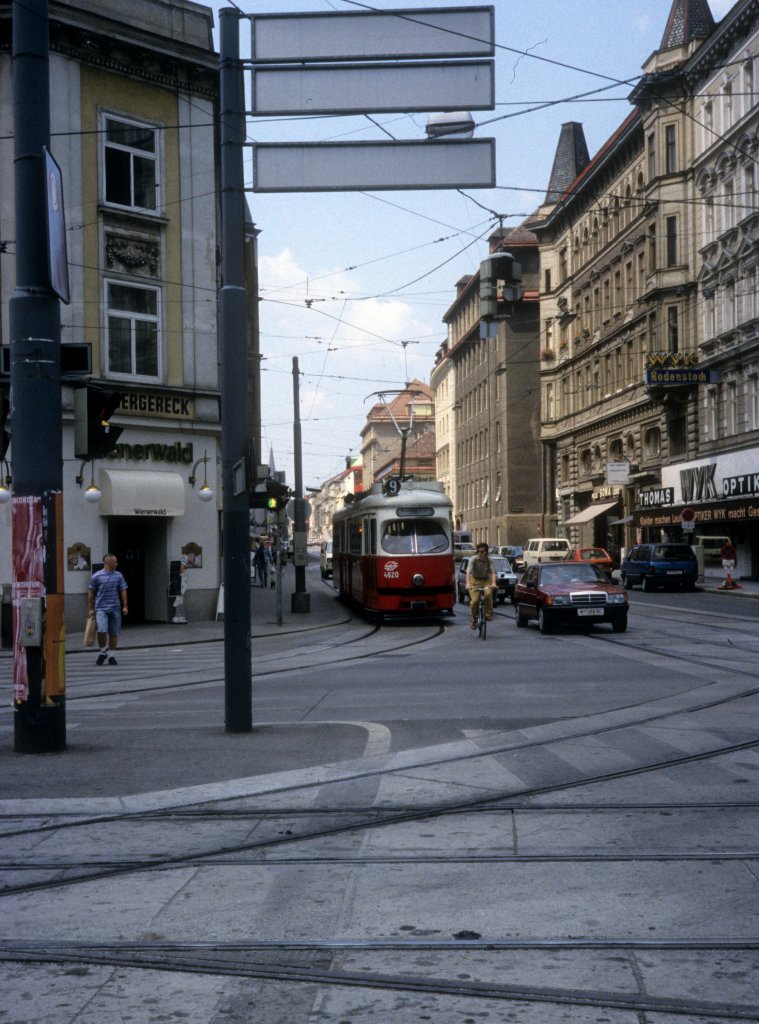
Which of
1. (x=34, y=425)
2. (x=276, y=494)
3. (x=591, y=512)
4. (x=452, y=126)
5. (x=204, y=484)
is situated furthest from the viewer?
(x=591, y=512)

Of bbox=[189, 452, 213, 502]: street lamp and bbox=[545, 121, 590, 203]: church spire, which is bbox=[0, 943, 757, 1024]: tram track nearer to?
bbox=[189, 452, 213, 502]: street lamp

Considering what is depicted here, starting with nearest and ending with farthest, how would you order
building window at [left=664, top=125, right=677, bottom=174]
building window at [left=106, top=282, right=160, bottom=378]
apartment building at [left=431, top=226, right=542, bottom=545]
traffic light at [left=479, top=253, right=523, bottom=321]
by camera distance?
traffic light at [left=479, top=253, right=523, bottom=321] → building window at [left=106, top=282, right=160, bottom=378] → building window at [left=664, top=125, right=677, bottom=174] → apartment building at [left=431, top=226, right=542, bottom=545]

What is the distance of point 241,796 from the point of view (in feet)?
27.1

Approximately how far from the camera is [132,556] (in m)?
30.7

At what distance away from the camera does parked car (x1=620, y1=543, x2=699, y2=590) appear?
44.4 m

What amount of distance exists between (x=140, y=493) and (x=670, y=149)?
3509 cm

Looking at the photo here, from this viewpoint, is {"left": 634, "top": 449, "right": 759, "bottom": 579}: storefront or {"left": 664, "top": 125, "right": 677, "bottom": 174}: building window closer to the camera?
{"left": 634, "top": 449, "right": 759, "bottom": 579}: storefront

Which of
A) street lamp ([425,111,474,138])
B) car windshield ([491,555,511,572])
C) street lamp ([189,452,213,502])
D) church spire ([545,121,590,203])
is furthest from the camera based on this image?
church spire ([545,121,590,203])

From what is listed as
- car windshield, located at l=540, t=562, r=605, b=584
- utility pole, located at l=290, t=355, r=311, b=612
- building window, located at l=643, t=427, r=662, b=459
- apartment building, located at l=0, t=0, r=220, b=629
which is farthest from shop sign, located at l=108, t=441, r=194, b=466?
building window, located at l=643, t=427, r=662, b=459

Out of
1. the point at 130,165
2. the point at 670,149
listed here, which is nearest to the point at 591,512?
the point at 670,149

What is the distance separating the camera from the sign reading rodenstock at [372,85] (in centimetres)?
1155

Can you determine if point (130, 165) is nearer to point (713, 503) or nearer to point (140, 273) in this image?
point (140, 273)

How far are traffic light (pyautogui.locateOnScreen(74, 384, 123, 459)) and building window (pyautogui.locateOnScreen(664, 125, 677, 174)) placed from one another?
48286 millimetres

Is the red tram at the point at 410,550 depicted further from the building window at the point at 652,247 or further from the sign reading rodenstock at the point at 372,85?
the building window at the point at 652,247
